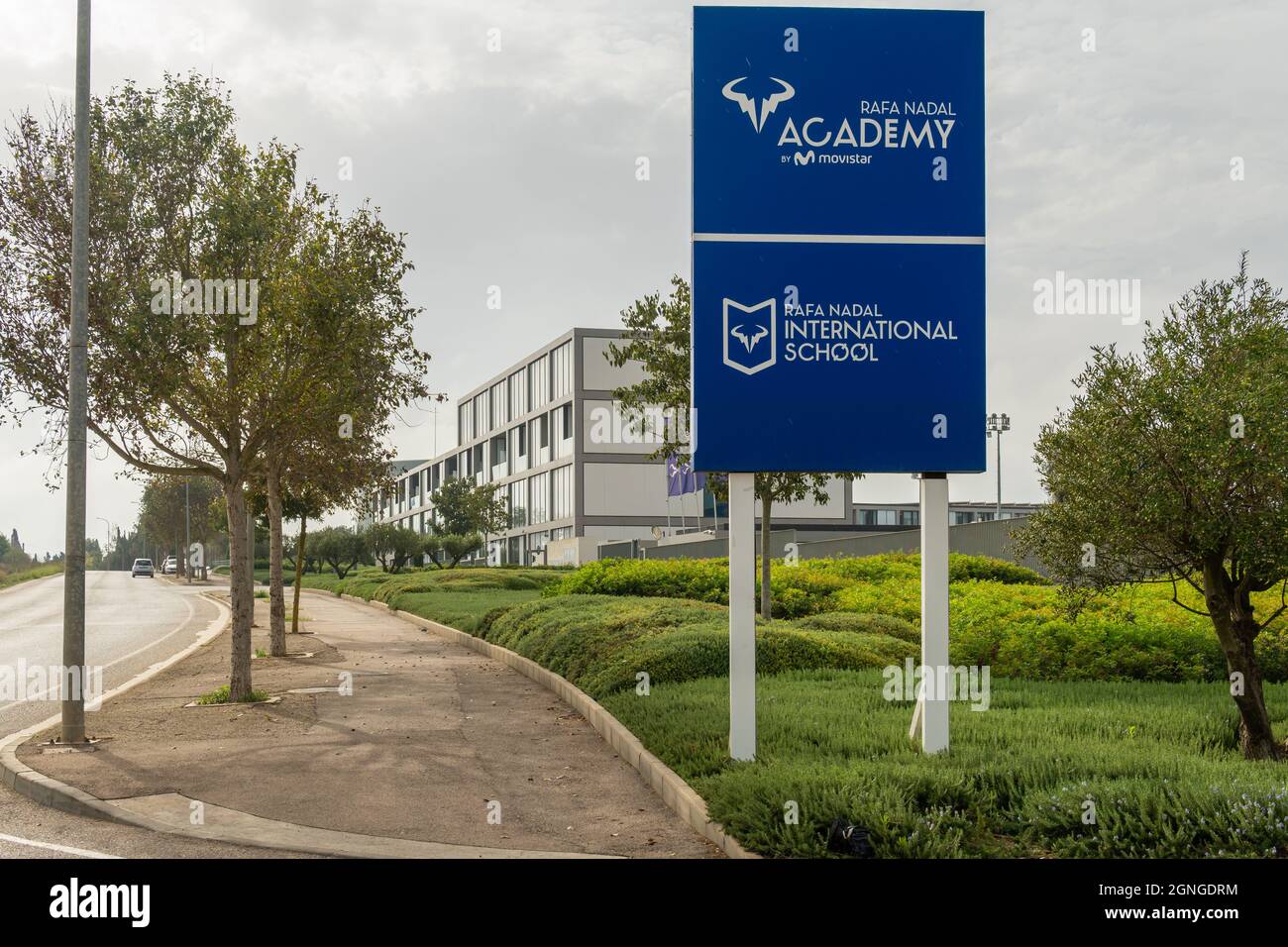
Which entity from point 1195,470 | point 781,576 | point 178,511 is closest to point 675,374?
point 781,576

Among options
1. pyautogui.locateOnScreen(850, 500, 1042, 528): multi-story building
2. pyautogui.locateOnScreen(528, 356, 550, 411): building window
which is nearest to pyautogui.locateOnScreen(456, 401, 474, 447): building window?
pyautogui.locateOnScreen(528, 356, 550, 411): building window

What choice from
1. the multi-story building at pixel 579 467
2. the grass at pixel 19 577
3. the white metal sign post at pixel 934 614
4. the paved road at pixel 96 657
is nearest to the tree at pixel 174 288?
the paved road at pixel 96 657

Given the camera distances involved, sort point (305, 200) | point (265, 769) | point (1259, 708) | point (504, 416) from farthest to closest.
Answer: point (504, 416) → point (305, 200) → point (265, 769) → point (1259, 708)

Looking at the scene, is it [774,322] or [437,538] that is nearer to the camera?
[774,322]

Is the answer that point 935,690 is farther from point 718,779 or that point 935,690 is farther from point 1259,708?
point 1259,708

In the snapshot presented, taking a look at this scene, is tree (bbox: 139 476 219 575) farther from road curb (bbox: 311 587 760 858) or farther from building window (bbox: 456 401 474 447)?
road curb (bbox: 311 587 760 858)

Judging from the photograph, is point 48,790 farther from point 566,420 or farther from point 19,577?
point 19,577

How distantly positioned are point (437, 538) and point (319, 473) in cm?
4920

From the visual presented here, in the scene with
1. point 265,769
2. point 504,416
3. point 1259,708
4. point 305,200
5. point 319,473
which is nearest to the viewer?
point 1259,708

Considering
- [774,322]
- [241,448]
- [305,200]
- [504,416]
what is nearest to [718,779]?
[774,322]

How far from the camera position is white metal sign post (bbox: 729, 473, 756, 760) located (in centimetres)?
905

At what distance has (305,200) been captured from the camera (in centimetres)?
1694

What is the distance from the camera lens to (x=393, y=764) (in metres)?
10.6

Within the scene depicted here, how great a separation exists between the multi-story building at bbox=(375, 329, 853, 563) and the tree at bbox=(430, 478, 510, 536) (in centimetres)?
257
